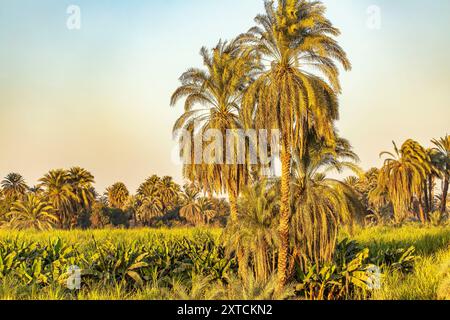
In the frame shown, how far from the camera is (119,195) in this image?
78.6 metres

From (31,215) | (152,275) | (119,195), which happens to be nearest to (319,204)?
(152,275)

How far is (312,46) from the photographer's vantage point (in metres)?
17.8

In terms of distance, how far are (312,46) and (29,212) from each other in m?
39.1

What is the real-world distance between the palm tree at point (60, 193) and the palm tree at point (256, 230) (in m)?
39.0

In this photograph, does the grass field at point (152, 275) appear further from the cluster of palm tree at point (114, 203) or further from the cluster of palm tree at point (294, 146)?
the cluster of palm tree at point (114, 203)

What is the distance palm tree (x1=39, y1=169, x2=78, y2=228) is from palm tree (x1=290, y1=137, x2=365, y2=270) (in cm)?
4029

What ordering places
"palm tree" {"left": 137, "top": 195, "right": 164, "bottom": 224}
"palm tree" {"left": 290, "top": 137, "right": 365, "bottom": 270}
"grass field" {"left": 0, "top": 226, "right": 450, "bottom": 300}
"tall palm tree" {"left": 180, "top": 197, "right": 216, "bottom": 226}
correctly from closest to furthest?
"grass field" {"left": 0, "top": 226, "right": 450, "bottom": 300} < "palm tree" {"left": 290, "top": 137, "right": 365, "bottom": 270} < "palm tree" {"left": 137, "top": 195, "right": 164, "bottom": 224} < "tall palm tree" {"left": 180, "top": 197, "right": 216, "bottom": 226}

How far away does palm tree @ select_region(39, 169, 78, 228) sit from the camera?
5312cm

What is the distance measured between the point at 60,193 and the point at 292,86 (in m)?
43.1

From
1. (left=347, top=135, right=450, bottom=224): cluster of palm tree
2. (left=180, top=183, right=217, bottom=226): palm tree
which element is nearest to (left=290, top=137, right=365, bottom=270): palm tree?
(left=347, top=135, right=450, bottom=224): cluster of palm tree

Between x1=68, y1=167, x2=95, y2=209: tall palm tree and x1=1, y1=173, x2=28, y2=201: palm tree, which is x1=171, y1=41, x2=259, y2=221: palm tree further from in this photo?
x1=1, y1=173, x2=28, y2=201: palm tree
